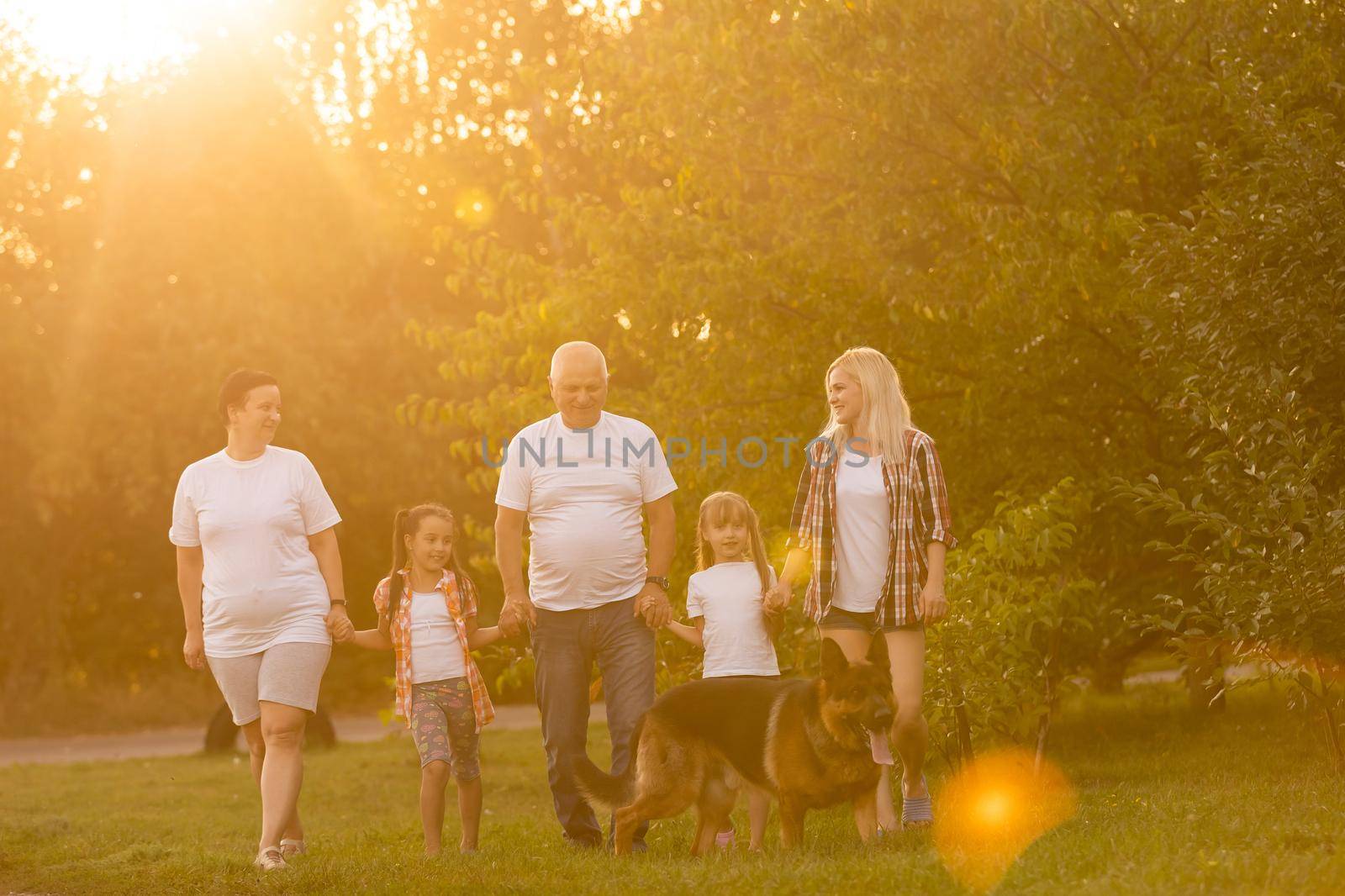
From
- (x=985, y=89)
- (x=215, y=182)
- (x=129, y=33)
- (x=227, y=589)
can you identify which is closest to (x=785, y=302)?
(x=985, y=89)

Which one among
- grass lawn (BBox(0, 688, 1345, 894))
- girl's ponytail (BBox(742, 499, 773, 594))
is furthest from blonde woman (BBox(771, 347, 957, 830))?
grass lawn (BBox(0, 688, 1345, 894))

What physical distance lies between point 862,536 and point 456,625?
2.14 meters

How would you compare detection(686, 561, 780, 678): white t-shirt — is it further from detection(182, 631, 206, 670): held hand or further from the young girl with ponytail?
detection(182, 631, 206, 670): held hand

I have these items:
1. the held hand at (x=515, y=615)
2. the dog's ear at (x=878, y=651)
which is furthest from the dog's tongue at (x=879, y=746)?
the held hand at (x=515, y=615)

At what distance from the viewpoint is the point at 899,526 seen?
6637 millimetres

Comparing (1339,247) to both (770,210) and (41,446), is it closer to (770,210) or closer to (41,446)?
(770,210)

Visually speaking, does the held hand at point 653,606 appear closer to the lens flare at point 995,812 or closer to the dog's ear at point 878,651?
the dog's ear at point 878,651

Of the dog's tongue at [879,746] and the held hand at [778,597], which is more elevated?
the held hand at [778,597]

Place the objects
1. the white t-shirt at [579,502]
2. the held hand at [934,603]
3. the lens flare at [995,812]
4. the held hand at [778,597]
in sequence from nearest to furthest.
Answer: the lens flare at [995,812] → the held hand at [934,603] → the held hand at [778,597] → the white t-shirt at [579,502]

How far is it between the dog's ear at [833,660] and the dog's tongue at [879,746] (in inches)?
11.8

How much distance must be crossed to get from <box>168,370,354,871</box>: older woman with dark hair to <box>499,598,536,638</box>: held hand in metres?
0.75

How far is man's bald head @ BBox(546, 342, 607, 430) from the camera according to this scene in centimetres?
682

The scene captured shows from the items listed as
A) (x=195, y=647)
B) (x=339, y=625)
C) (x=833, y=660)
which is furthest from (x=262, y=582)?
(x=833, y=660)

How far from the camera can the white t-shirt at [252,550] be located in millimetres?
6652
